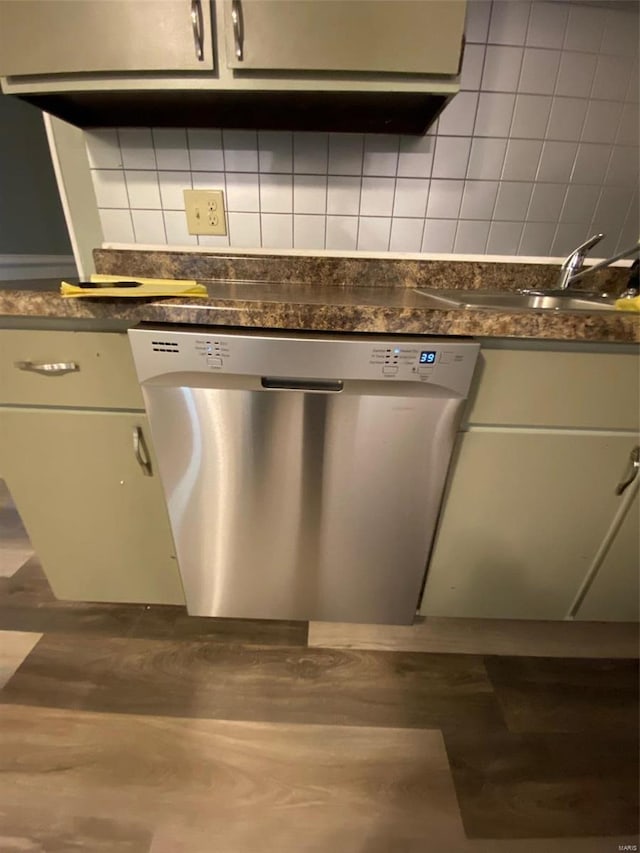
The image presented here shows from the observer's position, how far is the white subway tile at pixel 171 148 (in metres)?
1.09

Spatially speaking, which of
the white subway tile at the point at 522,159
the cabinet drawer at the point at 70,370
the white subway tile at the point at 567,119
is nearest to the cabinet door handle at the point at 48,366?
the cabinet drawer at the point at 70,370

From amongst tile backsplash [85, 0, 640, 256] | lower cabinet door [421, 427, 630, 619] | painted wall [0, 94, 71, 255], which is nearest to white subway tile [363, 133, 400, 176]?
tile backsplash [85, 0, 640, 256]

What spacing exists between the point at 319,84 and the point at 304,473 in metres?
0.83

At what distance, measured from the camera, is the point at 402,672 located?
1018mm

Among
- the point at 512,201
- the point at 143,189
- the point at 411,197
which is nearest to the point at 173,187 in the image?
the point at 143,189

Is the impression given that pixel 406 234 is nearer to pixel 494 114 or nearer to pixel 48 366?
pixel 494 114

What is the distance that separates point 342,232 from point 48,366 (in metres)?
0.89

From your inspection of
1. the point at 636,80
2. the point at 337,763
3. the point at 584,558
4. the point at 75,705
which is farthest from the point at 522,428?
the point at 75,705

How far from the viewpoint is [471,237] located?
118 centimetres

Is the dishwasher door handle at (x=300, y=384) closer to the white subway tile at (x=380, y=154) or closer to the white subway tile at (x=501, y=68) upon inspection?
the white subway tile at (x=380, y=154)

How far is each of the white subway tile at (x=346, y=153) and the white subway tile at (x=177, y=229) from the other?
474 millimetres

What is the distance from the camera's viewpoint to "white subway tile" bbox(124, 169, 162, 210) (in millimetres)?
1129

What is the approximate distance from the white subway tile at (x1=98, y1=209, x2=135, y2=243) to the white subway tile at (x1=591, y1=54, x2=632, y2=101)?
1.41 meters

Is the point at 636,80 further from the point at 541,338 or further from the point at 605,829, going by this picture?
the point at 605,829
